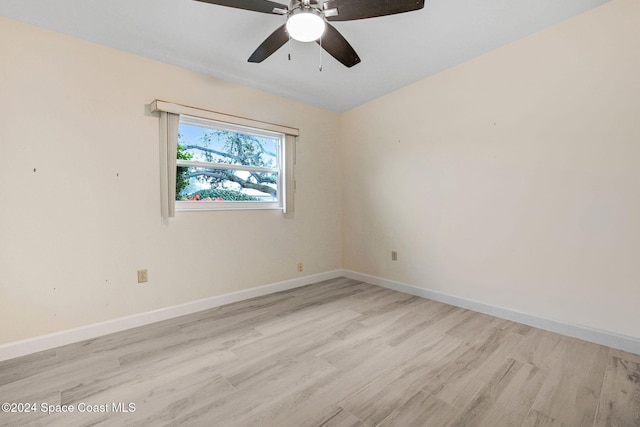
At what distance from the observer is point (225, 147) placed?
3.02m

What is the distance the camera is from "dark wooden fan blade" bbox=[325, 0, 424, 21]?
4.73 ft

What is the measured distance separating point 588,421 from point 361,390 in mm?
1076

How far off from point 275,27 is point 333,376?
2519 mm

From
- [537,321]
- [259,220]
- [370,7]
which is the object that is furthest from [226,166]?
[537,321]

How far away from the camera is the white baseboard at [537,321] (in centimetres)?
194

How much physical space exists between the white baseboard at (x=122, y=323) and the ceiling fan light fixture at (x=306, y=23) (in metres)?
2.51

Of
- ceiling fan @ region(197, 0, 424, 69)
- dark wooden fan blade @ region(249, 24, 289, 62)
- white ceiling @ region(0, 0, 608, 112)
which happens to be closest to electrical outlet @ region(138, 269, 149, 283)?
white ceiling @ region(0, 0, 608, 112)

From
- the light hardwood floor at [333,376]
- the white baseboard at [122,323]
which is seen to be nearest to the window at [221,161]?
the white baseboard at [122,323]

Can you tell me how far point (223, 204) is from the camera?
2.98 metres

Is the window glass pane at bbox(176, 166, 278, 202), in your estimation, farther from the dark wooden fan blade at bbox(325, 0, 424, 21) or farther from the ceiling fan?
the dark wooden fan blade at bbox(325, 0, 424, 21)

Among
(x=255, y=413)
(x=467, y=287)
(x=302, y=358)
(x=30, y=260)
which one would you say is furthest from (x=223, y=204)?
(x=467, y=287)

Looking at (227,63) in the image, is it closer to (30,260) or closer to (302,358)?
(30,260)

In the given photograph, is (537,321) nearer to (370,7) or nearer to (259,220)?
(370,7)

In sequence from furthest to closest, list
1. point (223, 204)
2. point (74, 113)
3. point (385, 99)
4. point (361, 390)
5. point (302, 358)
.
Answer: point (385, 99)
point (223, 204)
point (74, 113)
point (302, 358)
point (361, 390)
